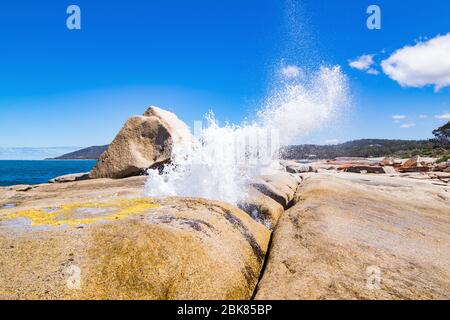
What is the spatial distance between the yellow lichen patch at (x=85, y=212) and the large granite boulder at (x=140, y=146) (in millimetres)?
11260

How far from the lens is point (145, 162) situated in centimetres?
2181

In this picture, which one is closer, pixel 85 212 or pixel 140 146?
pixel 85 212

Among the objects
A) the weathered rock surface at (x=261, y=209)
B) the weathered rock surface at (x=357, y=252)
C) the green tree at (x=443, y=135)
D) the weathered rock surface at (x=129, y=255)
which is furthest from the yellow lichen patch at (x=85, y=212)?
the green tree at (x=443, y=135)

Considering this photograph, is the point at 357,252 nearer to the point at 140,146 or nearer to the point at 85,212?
the point at 85,212

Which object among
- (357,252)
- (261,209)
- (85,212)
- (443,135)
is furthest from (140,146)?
(443,135)

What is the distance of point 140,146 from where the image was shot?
22.6 metres

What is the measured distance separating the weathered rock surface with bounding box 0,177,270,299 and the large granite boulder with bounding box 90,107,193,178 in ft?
41.4

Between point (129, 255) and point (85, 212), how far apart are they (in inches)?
143

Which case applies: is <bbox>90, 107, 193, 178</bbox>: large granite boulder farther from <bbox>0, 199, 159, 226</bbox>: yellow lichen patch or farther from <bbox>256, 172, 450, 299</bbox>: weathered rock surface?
<bbox>256, 172, 450, 299</bbox>: weathered rock surface

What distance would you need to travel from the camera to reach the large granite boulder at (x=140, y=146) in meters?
21.7

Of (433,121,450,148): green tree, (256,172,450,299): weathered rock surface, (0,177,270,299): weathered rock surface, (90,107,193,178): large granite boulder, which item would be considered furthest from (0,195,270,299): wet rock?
(433,121,450,148): green tree
